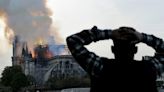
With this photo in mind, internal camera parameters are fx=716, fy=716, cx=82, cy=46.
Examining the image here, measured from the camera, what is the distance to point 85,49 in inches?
269

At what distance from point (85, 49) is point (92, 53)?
0.09 metres

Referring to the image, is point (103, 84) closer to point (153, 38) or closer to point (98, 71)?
point (98, 71)

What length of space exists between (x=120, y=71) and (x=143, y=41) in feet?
1.42

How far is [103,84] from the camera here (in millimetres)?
6559

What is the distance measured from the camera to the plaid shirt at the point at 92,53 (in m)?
6.73

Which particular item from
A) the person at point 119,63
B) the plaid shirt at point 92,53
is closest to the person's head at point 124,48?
the person at point 119,63

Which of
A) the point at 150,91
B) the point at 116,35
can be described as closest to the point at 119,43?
the point at 116,35

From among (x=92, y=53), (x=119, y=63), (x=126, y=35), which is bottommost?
(x=119, y=63)

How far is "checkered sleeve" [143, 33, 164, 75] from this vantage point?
6.90 m

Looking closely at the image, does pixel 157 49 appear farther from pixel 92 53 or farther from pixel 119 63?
pixel 92 53

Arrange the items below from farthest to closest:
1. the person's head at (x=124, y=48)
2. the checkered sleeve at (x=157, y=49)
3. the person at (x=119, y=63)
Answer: the checkered sleeve at (x=157, y=49)
the person's head at (x=124, y=48)
the person at (x=119, y=63)

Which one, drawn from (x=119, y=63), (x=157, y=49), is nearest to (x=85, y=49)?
(x=119, y=63)

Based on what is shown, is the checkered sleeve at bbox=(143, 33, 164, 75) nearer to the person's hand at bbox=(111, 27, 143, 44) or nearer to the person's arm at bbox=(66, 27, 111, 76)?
the person's hand at bbox=(111, 27, 143, 44)

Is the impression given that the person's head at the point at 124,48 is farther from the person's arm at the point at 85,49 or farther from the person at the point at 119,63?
the person's arm at the point at 85,49
